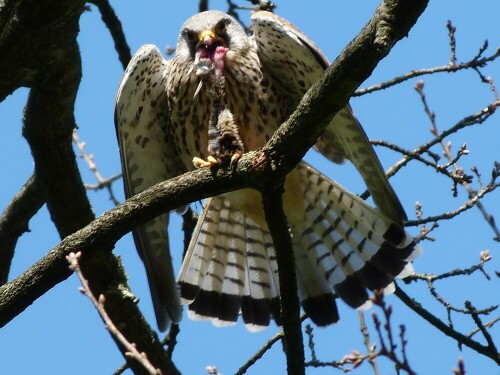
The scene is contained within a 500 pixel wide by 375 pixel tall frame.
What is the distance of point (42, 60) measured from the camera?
4.25m

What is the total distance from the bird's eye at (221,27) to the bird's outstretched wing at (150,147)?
39 cm

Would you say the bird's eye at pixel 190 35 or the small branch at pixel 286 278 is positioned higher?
the bird's eye at pixel 190 35

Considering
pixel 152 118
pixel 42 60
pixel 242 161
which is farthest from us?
pixel 152 118

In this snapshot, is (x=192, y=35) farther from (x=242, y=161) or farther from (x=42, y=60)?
(x=242, y=161)

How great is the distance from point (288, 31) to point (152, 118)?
1153 millimetres

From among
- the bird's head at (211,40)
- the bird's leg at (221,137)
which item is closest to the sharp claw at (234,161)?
the bird's leg at (221,137)

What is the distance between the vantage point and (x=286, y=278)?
3902mm

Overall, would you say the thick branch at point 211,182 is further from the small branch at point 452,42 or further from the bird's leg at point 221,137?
the small branch at point 452,42

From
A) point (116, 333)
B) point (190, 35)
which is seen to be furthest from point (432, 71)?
point (116, 333)

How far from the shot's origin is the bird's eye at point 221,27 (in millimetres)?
5539

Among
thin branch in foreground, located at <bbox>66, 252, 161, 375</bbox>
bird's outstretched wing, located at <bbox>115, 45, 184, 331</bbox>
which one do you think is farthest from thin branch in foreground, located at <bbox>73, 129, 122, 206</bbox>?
thin branch in foreground, located at <bbox>66, 252, 161, 375</bbox>

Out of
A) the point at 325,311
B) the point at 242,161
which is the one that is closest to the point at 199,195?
the point at 242,161

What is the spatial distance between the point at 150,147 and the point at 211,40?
757mm

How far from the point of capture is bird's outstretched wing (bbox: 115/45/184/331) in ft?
17.4
